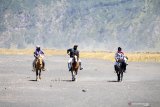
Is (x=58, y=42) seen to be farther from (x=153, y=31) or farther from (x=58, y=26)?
(x=153, y=31)

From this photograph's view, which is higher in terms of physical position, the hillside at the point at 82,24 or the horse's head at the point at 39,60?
the hillside at the point at 82,24

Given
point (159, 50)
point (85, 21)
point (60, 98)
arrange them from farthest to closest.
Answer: point (85, 21) → point (159, 50) → point (60, 98)

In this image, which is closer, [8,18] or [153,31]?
[153,31]

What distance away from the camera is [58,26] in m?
170

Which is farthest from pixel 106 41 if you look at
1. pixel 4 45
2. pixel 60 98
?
pixel 60 98

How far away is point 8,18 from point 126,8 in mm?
39166

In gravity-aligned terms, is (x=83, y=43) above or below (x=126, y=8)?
below

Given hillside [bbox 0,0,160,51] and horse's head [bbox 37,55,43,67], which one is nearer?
horse's head [bbox 37,55,43,67]

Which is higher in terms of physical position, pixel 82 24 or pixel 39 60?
pixel 82 24

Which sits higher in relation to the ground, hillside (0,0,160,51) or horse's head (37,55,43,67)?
hillside (0,0,160,51)

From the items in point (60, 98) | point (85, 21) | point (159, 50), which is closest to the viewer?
point (60, 98)

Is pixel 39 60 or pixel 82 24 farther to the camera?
pixel 82 24

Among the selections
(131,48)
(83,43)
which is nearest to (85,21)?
(83,43)

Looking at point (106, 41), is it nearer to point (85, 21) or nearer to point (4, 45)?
point (85, 21)
